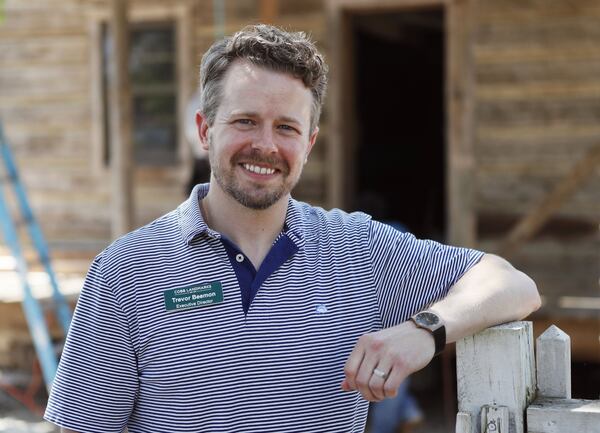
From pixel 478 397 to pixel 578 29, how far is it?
6.17 m

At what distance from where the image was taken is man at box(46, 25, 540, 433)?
A: 2.08 metres

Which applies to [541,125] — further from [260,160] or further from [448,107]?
[260,160]

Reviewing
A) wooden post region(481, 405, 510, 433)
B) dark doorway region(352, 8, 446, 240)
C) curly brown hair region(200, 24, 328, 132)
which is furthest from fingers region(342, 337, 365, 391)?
dark doorway region(352, 8, 446, 240)

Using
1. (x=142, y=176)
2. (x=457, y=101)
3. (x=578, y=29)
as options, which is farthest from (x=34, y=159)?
(x=578, y=29)

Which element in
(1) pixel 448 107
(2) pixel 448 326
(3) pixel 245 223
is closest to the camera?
(2) pixel 448 326

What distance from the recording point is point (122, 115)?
684 centimetres

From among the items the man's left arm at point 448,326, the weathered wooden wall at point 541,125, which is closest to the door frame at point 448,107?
the weathered wooden wall at point 541,125

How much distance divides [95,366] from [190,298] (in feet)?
0.86

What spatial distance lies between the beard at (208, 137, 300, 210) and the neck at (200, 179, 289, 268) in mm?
36

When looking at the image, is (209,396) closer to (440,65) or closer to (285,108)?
(285,108)

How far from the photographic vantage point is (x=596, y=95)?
7.50 m

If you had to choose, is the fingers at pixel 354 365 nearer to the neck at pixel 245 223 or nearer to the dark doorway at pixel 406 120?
the neck at pixel 245 223

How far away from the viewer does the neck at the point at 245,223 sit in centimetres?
224

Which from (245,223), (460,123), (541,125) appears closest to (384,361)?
(245,223)
